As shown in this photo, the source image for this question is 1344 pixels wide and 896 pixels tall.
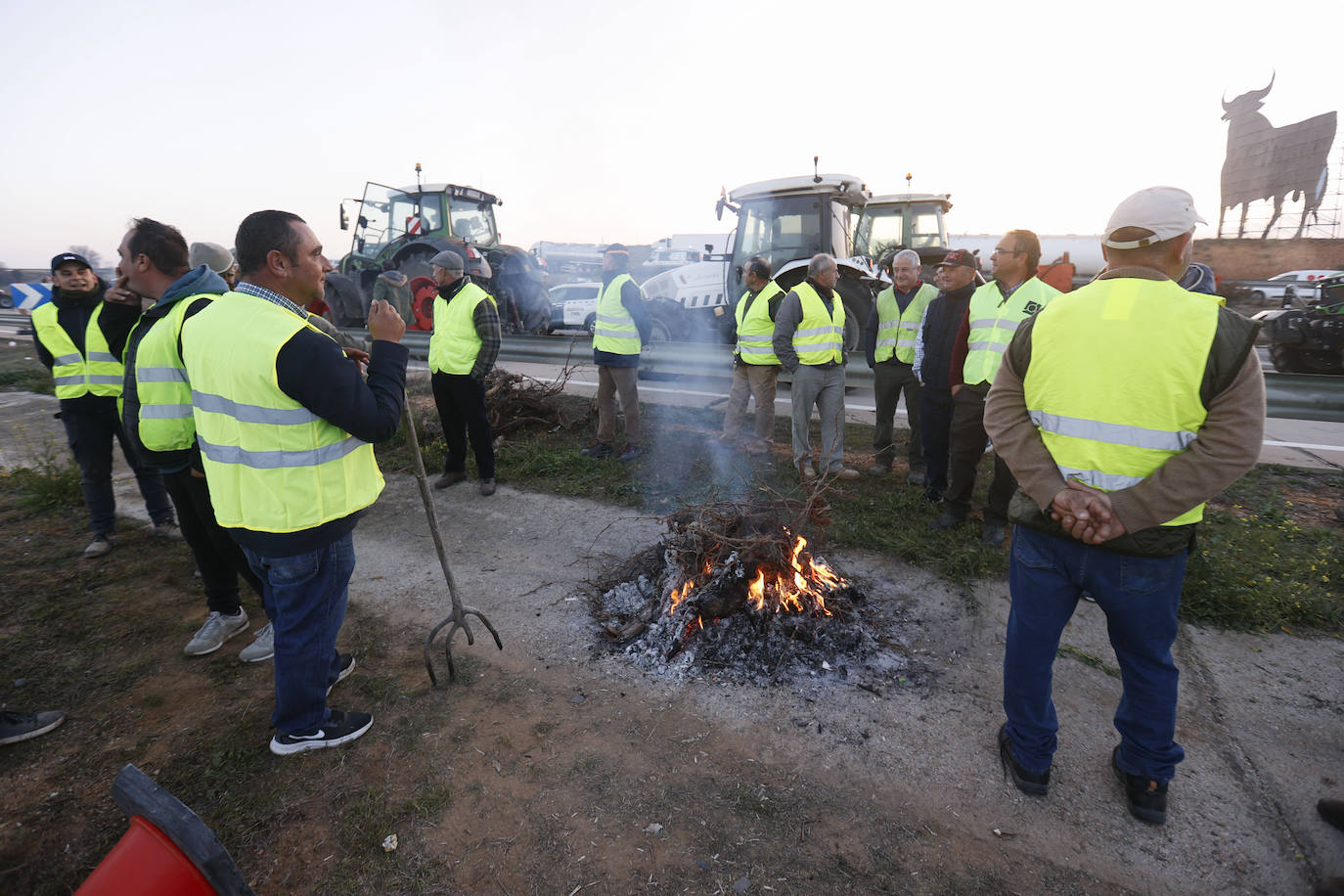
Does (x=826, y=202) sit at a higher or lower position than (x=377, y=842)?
higher

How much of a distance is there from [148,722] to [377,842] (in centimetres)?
149

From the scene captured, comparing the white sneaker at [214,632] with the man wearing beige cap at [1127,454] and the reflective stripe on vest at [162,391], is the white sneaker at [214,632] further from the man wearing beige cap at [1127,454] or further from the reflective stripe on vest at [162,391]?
the man wearing beige cap at [1127,454]

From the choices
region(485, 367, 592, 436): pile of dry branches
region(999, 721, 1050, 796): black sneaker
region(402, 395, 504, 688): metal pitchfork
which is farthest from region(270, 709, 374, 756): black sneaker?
region(485, 367, 592, 436): pile of dry branches

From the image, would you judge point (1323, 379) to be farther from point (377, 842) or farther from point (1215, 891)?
point (377, 842)

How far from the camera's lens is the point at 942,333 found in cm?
464

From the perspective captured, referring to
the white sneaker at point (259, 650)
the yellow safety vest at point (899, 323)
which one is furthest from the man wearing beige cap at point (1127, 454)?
the white sneaker at point (259, 650)

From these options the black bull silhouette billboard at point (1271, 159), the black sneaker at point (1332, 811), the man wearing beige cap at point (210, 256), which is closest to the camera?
the black sneaker at point (1332, 811)

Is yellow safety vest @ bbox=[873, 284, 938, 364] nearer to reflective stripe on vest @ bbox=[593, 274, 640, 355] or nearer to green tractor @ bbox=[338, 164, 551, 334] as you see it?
reflective stripe on vest @ bbox=[593, 274, 640, 355]

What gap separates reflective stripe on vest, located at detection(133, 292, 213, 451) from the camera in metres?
2.86

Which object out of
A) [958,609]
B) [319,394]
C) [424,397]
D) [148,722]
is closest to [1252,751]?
[958,609]

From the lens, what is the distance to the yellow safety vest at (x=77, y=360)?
393 centimetres

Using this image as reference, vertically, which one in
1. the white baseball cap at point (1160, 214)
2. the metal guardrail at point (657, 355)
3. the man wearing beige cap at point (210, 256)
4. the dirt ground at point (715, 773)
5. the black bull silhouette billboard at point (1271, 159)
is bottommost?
the dirt ground at point (715, 773)

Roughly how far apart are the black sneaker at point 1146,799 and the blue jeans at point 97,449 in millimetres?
5681

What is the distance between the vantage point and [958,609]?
3.39 meters
